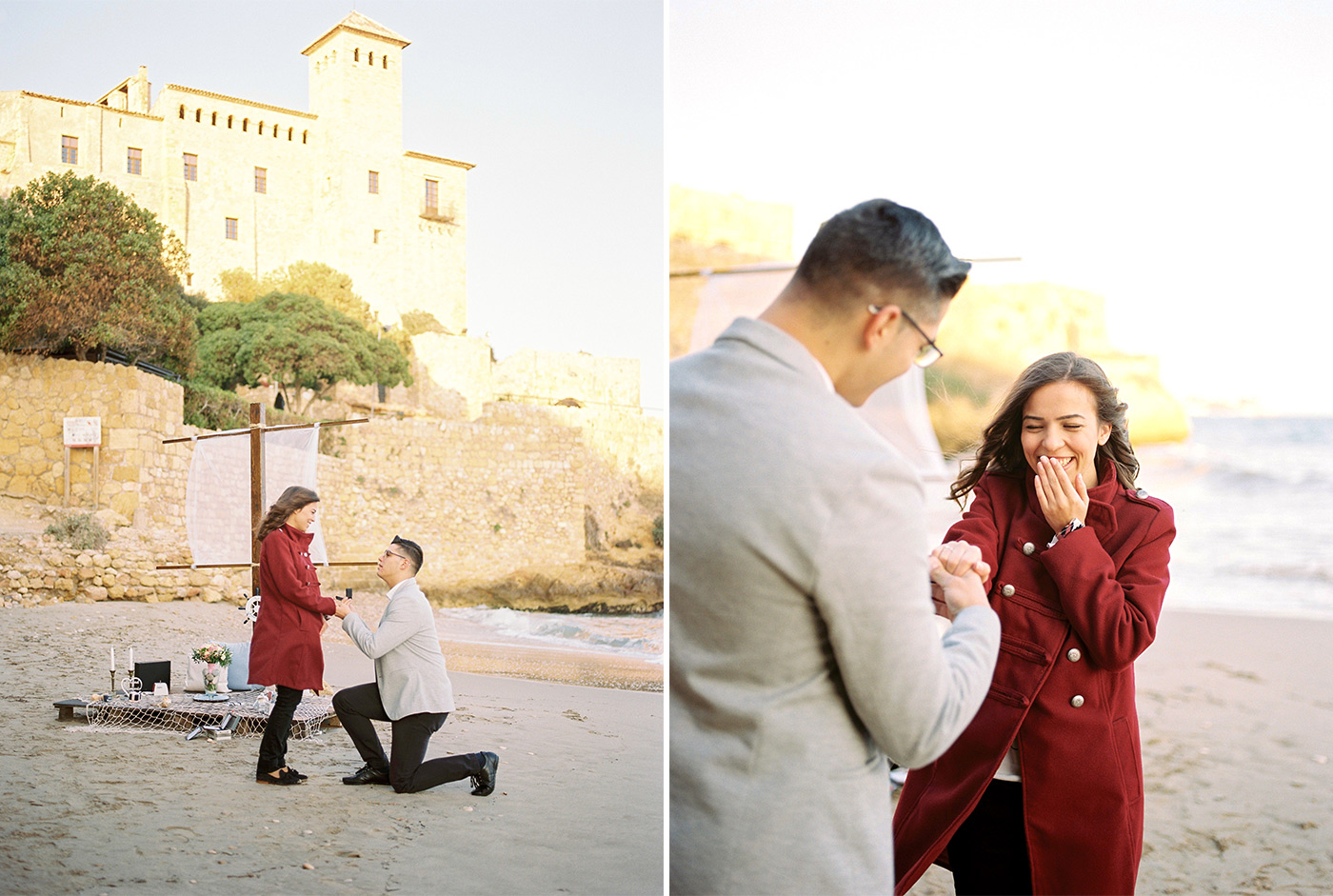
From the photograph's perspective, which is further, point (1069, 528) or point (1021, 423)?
point (1021, 423)

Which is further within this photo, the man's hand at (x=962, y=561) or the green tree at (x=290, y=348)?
the green tree at (x=290, y=348)

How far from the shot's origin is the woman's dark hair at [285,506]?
3.44 metres

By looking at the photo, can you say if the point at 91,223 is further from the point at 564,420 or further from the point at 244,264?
the point at 564,420

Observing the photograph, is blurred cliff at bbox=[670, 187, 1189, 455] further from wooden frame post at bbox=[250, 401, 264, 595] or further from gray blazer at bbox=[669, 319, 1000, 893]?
wooden frame post at bbox=[250, 401, 264, 595]

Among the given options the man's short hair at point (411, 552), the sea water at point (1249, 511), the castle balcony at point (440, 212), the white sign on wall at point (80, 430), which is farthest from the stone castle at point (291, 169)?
the sea water at point (1249, 511)

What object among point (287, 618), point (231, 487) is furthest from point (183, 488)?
point (287, 618)

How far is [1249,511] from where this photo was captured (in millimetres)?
11531

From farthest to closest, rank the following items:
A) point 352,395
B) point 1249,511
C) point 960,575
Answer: point 1249,511 → point 352,395 → point 960,575

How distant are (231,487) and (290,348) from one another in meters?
0.53

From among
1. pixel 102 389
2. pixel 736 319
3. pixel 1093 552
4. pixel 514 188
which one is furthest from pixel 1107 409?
pixel 102 389

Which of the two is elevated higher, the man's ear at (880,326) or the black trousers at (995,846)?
the man's ear at (880,326)

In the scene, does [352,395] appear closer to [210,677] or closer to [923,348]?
[210,677]

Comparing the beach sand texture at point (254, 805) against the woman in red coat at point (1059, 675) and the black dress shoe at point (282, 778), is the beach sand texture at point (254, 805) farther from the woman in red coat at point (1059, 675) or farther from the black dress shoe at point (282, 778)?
the woman in red coat at point (1059, 675)

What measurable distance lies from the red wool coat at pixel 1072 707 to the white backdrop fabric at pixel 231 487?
94.9 inches
